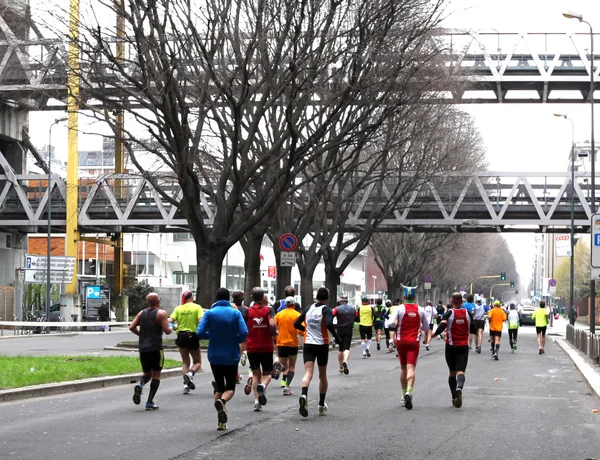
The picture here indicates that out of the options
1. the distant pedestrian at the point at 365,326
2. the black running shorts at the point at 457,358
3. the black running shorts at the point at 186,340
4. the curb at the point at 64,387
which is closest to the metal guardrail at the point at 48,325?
the distant pedestrian at the point at 365,326

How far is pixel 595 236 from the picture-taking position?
22016mm

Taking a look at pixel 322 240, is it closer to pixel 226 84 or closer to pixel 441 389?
pixel 226 84

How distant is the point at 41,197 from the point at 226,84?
37436 mm

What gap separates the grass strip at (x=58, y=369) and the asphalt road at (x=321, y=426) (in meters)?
0.85

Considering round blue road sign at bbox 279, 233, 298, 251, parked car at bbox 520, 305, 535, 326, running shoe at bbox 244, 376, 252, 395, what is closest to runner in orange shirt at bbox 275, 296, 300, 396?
running shoe at bbox 244, 376, 252, 395

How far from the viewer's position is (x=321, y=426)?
42.8ft

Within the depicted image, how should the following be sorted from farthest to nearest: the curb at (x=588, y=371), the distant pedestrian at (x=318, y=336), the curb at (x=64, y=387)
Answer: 1. the curb at (x=588, y=371)
2. the curb at (x=64, y=387)
3. the distant pedestrian at (x=318, y=336)

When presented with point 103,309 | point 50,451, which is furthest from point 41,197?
point 50,451

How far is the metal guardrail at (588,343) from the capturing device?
2665 centimetres

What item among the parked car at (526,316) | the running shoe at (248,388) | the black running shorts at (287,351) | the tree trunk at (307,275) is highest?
the tree trunk at (307,275)

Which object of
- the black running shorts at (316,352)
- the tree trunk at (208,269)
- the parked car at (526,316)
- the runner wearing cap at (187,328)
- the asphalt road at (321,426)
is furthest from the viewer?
the parked car at (526,316)

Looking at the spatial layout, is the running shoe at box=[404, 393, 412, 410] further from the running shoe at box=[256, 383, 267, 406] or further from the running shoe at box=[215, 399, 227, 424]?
the running shoe at box=[215, 399, 227, 424]

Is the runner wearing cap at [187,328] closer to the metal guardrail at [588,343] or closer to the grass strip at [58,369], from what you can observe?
the grass strip at [58,369]

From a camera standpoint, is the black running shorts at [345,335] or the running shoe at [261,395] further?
the black running shorts at [345,335]
